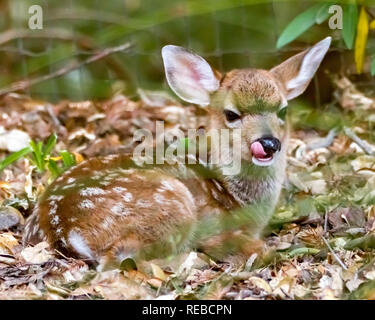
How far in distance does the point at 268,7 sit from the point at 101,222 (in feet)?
10.6

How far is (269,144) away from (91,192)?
82cm

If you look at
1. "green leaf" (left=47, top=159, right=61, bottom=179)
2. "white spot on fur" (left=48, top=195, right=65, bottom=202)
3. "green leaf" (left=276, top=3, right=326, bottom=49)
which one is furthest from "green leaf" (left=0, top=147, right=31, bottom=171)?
"green leaf" (left=276, top=3, right=326, bottom=49)

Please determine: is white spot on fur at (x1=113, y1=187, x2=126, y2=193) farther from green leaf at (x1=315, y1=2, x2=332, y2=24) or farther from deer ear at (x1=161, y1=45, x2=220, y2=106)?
green leaf at (x1=315, y1=2, x2=332, y2=24)

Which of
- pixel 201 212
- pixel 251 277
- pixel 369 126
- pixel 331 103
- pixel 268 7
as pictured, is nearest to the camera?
pixel 251 277

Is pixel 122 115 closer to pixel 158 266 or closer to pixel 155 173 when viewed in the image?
pixel 155 173

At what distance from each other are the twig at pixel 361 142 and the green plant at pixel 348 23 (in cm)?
36

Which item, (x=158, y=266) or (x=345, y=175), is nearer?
(x=158, y=266)

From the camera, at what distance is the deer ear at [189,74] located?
4824 mm

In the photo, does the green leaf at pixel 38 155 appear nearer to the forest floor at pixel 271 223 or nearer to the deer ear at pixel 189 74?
the forest floor at pixel 271 223

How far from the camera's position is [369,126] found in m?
5.91

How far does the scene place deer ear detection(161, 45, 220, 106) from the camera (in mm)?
4824

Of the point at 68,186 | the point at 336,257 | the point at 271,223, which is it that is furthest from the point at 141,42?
the point at 336,257

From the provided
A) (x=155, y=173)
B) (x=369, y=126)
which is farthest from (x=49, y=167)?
(x=369, y=126)
